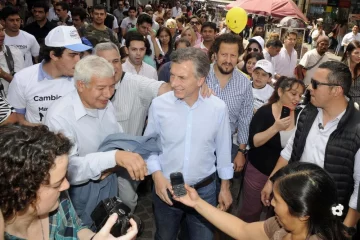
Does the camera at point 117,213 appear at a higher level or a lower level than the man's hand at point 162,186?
higher

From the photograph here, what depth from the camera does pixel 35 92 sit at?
129 inches

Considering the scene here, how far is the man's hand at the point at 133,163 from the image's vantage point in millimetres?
2223

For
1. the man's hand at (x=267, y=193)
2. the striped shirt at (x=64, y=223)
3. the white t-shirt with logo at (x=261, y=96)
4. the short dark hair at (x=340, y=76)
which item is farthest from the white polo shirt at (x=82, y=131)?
the white t-shirt with logo at (x=261, y=96)

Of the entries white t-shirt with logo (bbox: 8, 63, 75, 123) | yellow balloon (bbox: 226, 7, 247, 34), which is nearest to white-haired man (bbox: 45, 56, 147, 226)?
white t-shirt with logo (bbox: 8, 63, 75, 123)

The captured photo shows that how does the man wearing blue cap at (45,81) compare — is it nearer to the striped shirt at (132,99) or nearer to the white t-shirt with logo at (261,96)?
the striped shirt at (132,99)

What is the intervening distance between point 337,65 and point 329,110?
1.30ft

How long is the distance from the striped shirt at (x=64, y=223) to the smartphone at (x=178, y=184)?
0.67m

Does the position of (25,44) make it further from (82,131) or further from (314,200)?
(314,200)

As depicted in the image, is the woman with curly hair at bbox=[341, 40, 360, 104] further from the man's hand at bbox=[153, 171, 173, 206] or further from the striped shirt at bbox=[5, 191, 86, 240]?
the striped shirt at bbox=[5, 191, 86, 240]

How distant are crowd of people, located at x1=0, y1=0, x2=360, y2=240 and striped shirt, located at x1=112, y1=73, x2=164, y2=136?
0.01 m

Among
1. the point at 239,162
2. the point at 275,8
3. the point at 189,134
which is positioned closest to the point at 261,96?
the point at 239,162

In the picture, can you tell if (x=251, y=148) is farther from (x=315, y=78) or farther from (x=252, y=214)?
(x=315, y=78)

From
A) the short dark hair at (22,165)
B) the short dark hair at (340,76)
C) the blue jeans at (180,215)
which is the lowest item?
the blue jeans at (180,215)

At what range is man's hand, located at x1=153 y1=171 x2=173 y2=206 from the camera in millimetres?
2700
